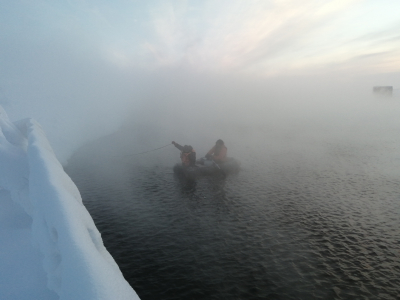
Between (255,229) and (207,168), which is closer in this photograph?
(255,229)

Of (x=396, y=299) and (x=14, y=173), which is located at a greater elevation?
(x=14, y=173)

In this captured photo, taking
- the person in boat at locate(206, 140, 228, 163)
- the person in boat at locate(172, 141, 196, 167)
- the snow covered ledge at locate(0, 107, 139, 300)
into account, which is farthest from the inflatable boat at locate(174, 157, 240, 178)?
the snow covered ledge at locate(0, 107, 139, 300)

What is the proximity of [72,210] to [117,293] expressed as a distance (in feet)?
10.3

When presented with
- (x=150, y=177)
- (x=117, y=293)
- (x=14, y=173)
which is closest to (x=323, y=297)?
(x=117, y=293)

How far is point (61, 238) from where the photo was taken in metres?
6.21

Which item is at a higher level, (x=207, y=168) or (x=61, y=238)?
(x=61, y=238)

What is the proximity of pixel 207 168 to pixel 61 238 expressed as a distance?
98.9ft

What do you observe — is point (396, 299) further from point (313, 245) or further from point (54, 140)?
point (54, 140)

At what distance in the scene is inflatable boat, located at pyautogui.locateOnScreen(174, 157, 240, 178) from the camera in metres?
34.6

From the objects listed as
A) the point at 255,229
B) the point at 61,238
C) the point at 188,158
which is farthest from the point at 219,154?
the point at 61,238

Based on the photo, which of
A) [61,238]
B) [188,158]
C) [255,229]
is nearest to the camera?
[61,238]

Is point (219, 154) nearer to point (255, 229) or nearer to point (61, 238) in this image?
point (255, 229)

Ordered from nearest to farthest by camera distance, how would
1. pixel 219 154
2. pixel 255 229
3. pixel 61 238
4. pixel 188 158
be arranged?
1. pixel 61 238
2. pixel 255 229
3. pixel 188 158
4. pixel 219 154

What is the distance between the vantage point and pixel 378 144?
51.5 metres
